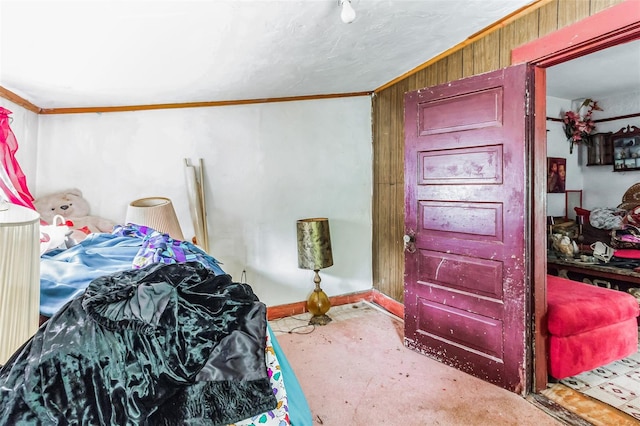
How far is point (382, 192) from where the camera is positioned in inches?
140

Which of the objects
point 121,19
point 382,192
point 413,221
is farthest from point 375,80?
point 121,19

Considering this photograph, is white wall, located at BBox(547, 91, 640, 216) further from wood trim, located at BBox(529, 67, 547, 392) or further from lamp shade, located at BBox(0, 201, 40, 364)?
lamp shade, located at BBox(0, 201, 40, 364)

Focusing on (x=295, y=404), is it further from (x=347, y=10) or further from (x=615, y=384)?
(x=615, y=384)

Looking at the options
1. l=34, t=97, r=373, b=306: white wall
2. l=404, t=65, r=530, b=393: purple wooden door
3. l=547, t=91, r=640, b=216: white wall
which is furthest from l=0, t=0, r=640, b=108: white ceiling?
l=547, t=91, r=640, b=216: white wall

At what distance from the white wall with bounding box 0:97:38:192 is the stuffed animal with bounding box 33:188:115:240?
0.58ft

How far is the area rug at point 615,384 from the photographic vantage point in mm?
1917

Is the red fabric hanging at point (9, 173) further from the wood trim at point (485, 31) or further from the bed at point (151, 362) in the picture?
the wood trim at point (485, 31)

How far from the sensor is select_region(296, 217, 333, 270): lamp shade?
10.3ft

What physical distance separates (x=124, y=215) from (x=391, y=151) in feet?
8.43

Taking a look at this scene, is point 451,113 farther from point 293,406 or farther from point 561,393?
point 293,406

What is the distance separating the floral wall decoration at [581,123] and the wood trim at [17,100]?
17.3 feet

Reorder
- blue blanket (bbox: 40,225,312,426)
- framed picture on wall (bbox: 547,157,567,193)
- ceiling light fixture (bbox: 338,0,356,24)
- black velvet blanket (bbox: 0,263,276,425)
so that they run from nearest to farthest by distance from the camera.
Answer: black velvet blanket (bbox: 0,263,276,425) < blue blanket (bbox: 40,225,312,426) < ceiling light fixture (bbox: 338,0,356,24) < framed picture on wall (bbox: 547,157,567,193)

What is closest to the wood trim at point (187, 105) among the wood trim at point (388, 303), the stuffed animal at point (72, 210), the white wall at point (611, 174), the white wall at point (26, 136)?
the white wall at point (26, 136)

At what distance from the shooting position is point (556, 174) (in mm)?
3910
